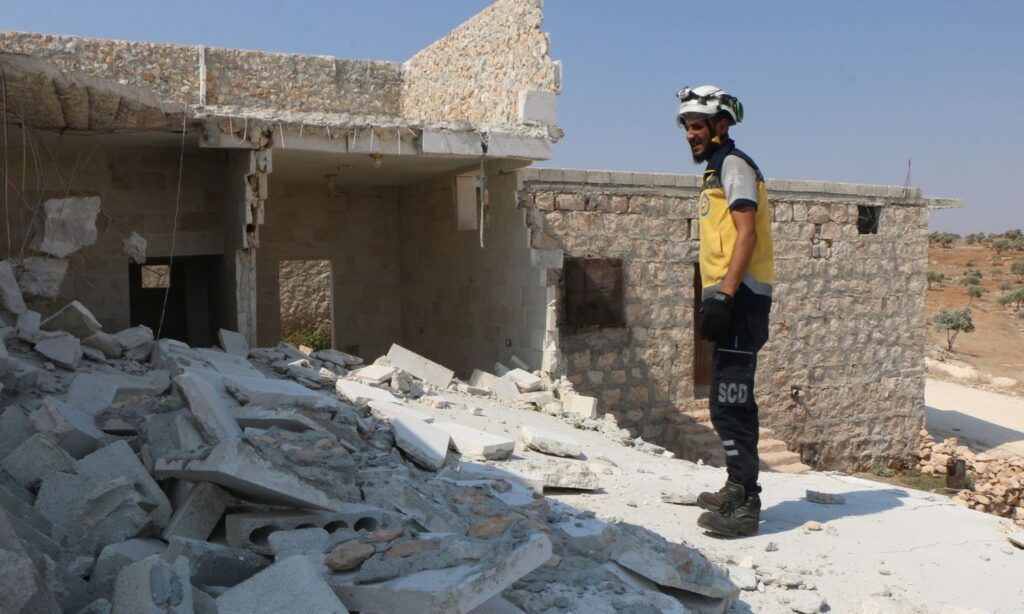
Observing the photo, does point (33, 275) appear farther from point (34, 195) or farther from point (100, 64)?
point (100, 64)

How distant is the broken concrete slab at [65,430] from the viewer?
3748mm

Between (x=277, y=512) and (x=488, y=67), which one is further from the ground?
(x=488, y=67)

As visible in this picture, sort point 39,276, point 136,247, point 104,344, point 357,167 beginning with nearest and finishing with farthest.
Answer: point 104,344, point 39,276, point 136,247, point 357,167

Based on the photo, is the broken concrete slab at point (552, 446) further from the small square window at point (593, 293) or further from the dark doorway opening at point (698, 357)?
the dark doorway opening at point (698, 357)

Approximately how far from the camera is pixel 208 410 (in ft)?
12.8

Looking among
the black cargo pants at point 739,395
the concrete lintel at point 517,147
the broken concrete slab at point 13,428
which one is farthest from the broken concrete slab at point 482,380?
the broken concrete slab at point 13,428

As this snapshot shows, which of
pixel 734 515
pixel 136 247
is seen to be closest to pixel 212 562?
pixel 734 515

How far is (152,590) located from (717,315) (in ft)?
8.79

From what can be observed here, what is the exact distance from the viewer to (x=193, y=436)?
3.71 meters

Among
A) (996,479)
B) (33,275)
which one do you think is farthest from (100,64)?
(996,479)

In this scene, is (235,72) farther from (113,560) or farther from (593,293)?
(113,560)

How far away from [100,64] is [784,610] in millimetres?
10090

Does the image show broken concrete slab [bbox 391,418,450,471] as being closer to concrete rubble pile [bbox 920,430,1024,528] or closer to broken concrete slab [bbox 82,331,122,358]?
broken concrete slab [bbox 82,331,122,358]

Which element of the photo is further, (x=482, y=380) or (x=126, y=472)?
(x=482, y=380)
